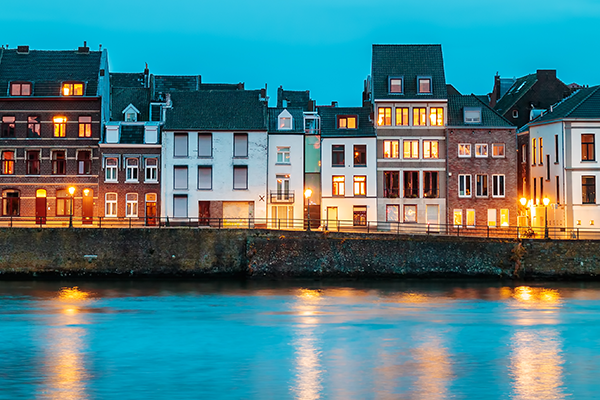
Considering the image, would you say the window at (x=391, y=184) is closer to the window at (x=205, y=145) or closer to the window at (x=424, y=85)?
the window at (x=424, y=85)

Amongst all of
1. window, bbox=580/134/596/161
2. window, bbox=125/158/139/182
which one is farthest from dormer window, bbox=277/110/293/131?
window, bbox=580/134/596/161

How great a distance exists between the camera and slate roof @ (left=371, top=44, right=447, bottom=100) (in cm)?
6569

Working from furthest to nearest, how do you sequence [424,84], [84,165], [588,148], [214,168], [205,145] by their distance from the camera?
[424,84] → [84,165] → [205,145] → [214,168] → [588,148]

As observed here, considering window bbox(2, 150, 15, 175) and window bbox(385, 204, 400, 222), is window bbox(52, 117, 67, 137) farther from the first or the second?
window bbox(385, 204, 400, 222)

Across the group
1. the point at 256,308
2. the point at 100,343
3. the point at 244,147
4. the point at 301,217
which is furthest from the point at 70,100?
the point at 100,343

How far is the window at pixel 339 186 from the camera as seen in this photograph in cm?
6488

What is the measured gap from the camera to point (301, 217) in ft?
211

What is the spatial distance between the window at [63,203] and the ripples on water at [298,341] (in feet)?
44.3

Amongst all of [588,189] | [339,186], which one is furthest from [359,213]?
[588,189]

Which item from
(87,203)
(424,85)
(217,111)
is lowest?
(87,203)

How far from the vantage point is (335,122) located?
216 feet

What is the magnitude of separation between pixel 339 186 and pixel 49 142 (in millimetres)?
23008

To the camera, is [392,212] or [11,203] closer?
[11,203]

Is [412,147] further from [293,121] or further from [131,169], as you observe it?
[131,169]
